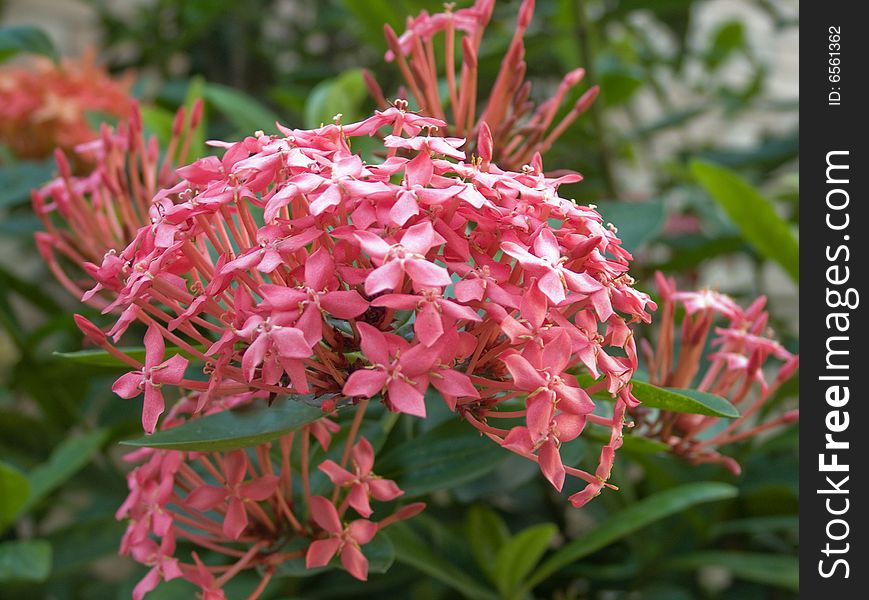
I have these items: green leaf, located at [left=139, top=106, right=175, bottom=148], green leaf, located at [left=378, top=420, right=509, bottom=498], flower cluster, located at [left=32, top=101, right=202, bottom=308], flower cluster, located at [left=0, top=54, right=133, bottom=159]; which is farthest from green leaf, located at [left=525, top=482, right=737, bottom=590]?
flower cluster, located at [left=0, top=54, right=133, bottom=159]

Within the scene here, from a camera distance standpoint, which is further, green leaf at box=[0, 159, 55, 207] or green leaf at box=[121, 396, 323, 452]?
green leaf at box=[0, 159, 55, 207]

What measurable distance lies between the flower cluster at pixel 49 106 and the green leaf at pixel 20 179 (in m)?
0.08

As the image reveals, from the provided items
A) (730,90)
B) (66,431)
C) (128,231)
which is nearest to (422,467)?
(128,231)

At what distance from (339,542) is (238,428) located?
9 centimetres

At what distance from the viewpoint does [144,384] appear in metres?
0.49

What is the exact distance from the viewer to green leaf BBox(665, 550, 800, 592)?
0.88m

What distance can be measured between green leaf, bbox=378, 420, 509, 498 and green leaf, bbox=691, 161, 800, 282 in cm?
42

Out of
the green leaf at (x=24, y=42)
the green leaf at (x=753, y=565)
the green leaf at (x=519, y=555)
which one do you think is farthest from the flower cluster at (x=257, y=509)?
the green leaf at (x=24, y=42)

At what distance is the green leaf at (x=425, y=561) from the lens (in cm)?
71

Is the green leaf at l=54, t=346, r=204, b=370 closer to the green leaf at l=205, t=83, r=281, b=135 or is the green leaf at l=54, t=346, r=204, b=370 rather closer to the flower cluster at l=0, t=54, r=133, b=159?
the green leaf at l=205, t=83, r=281, b=135

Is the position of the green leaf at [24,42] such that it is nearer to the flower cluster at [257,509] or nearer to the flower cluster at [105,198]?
the flower cluster at [105,198]
